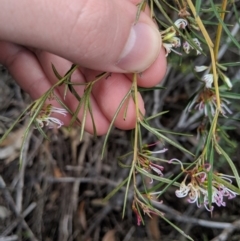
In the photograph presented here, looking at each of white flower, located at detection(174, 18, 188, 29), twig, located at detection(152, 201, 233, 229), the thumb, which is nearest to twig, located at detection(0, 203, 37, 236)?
twig, located at detection(152, 201, 233, 229)

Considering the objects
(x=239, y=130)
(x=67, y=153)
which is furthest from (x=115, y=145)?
(x=239, y=130)

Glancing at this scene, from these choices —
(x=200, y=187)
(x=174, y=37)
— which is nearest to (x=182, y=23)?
(x=174, y=37)

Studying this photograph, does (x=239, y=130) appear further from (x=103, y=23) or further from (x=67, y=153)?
(x=103, y=23)

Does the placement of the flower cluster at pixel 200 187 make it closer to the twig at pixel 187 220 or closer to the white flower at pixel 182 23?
the white flower at pixel 182 23

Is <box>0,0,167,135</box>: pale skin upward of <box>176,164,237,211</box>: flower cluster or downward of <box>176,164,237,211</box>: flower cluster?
upward

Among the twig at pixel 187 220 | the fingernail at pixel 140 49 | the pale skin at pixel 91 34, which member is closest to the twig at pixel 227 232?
the twig at pixel 187 220

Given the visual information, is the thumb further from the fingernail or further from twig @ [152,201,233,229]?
twig @ [152,201,233,229]

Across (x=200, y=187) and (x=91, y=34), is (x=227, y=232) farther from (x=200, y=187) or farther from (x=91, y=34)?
(x=91, y=34)
